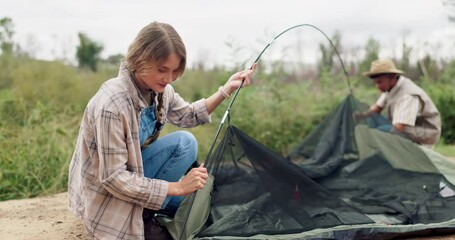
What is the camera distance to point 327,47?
879cm

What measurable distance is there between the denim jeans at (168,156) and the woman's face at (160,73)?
8.1 inches

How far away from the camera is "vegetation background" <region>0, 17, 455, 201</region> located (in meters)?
4.31

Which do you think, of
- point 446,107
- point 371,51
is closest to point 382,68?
point 446,107

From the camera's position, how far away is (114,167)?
2043 millimetres

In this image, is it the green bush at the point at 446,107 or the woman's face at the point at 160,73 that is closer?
the woman's face at the point at 160,73

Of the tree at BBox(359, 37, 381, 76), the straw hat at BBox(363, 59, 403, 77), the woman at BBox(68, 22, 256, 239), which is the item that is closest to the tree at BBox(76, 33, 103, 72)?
the tree at BBox(359, 37, 381, 76)

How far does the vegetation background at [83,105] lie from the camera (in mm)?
4312

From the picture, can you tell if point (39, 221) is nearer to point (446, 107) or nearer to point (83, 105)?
point (83, 105)

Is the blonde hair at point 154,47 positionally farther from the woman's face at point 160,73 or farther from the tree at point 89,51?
the tree at point 89,51

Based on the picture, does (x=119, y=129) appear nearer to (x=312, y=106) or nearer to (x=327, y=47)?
(x=312, y=106)

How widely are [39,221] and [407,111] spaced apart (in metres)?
2.82

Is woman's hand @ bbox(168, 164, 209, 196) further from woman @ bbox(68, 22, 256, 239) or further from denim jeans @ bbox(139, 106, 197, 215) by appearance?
denim jeans @ bbox(139, 106, 197, 215)

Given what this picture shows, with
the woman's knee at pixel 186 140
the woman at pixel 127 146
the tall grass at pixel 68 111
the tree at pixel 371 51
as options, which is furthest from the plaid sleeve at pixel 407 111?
the tree at pixel 371 51

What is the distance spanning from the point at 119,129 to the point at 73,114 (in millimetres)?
3790
